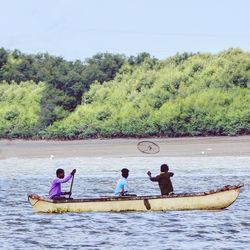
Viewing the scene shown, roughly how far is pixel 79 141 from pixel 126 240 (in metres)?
57.2

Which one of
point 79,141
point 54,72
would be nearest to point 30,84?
point 54,72

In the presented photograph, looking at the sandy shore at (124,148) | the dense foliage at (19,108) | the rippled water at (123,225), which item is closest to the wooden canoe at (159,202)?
the rippled water at (123,225)

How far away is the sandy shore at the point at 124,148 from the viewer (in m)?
78.7

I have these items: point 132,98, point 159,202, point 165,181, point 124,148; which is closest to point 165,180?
point 165,181

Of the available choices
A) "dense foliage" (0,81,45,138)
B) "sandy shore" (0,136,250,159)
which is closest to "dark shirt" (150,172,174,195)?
"sandy shore" (0,136,250,159)

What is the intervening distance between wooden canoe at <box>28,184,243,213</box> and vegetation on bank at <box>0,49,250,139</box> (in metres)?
47.5

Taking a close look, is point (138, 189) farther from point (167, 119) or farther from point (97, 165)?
point (167, 119)

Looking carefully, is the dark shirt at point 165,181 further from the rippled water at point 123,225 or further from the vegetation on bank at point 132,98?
the vegetation on bank at point 132,98

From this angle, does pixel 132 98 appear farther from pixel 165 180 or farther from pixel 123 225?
pixel 123 225

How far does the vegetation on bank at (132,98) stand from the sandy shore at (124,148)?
110 inches

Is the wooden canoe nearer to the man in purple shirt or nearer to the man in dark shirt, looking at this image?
the man in purple shirt

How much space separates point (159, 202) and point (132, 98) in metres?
65.5

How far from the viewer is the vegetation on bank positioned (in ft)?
295

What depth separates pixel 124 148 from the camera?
8256 cm
